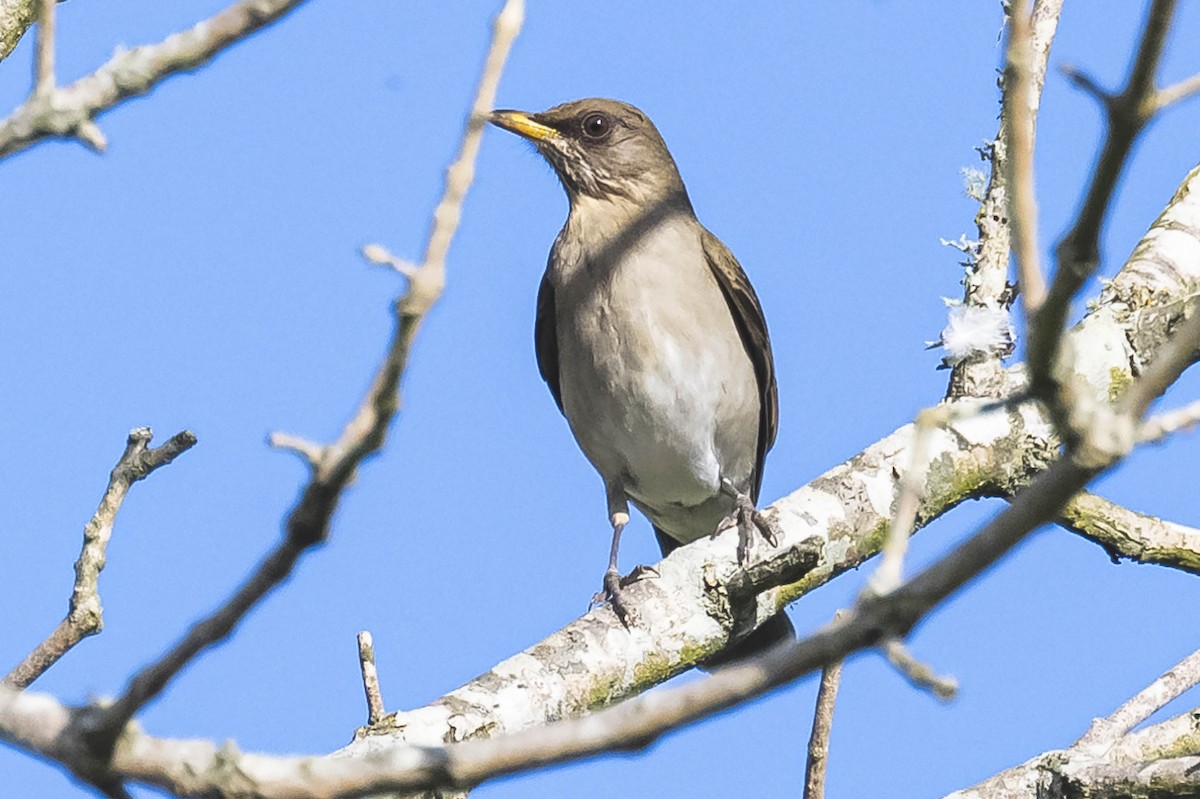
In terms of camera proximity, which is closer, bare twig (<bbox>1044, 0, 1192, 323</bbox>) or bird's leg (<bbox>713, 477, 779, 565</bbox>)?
bare twig (<bbox>1044, 0, 1192, 323</bbox>)

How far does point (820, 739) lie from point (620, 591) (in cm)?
88

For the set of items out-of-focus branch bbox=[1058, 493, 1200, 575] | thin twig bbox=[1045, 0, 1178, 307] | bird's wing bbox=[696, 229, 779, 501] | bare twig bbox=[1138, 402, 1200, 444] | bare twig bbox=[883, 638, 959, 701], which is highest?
Result: bird's wing bbox=[696, 229, 779, 501]

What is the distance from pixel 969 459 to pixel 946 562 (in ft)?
13.5

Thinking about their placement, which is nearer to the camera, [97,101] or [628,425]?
[97,101]

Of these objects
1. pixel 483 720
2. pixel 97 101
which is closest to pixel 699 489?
pixel 483 720

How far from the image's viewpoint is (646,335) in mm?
7461

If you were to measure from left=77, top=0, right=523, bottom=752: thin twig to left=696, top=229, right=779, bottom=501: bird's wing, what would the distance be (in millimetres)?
6044

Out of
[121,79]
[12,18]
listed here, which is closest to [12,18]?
[12,18]

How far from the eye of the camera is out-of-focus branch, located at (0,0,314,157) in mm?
2328

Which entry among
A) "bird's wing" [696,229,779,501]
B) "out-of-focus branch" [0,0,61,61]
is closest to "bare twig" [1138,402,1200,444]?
"out-of-focus branch" [0,0,61,61]

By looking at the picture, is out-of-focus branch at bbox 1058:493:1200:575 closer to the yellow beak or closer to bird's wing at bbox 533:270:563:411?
bird's wing at bbox 533:270:563:411

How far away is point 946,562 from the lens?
184cm

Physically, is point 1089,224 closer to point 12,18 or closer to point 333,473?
point 333,473

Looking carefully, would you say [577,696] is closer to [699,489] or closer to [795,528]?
[795,528]
